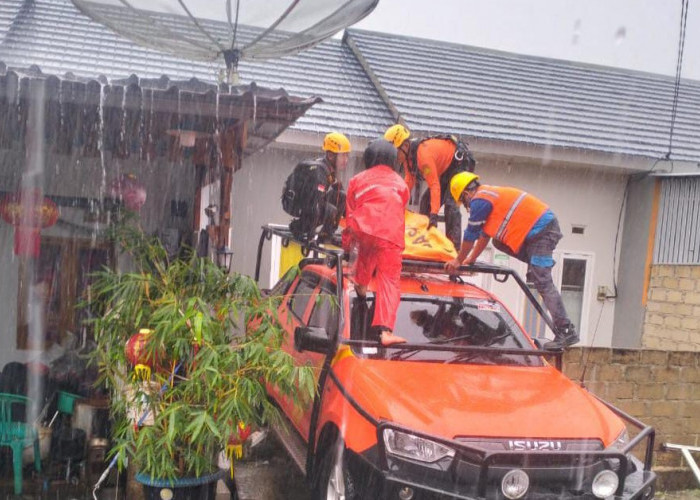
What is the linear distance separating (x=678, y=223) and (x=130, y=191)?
8.10 meters

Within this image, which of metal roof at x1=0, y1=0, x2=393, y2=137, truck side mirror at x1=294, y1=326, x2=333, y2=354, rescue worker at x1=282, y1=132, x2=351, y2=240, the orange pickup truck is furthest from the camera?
metal roof at x1=0, y1=0, x2=393, y2=137

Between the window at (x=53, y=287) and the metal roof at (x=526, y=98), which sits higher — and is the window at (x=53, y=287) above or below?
below

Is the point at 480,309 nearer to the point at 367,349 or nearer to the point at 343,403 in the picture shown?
the point at 367,349

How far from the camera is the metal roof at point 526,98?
10.5m

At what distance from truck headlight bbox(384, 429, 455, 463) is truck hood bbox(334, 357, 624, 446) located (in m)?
0.07

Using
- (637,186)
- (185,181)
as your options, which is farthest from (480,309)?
(637,186)

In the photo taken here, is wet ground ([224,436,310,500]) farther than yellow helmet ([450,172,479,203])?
No

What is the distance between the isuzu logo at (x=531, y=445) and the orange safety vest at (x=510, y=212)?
2.28 meters

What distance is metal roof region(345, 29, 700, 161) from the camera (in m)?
10.5

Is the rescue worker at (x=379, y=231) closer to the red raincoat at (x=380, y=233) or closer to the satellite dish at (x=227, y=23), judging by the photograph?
the red raincoat at (x=380, y=233)

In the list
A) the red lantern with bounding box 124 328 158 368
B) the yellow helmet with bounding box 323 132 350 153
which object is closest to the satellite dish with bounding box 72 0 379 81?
the yellow helmet with bounding box 323 132 350 153

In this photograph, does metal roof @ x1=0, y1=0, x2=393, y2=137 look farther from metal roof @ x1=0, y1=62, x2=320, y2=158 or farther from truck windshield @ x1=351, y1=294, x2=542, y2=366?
truck windshield @ x1=351, y1=294, x2=542, y2=366

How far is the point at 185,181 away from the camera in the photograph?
9.20 metres

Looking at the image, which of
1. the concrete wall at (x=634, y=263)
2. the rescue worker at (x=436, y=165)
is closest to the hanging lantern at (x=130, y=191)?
the rescue worker at (x=436, y=165)
